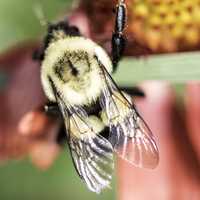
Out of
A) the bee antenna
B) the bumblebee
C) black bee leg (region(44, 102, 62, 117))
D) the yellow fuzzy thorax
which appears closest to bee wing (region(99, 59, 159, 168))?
the bumblebee

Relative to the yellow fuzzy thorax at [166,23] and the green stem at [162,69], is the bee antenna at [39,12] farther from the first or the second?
the green stem at [162,69]

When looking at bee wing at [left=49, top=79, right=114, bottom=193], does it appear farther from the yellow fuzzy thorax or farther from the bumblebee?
the yellow fuzzy thorax

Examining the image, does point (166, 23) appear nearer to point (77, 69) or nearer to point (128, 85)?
point (128, 85)

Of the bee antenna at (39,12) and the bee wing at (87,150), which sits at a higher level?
Answer: the bee antenna at (39,12)

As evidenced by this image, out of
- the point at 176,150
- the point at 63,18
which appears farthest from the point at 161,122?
the point at 63,18

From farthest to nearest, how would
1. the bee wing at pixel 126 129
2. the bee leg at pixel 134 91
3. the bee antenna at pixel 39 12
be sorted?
the bee antenna at pixel 39 12, the bee leg at pixel 134 91, the bee wing at pixel 126 129

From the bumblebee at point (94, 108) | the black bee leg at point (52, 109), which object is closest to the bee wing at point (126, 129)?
the bumblebee at point (94, 108)

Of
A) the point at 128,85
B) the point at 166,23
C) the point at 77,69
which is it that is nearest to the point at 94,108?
the point at 77,69

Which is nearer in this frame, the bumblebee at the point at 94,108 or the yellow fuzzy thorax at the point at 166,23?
the bumblebee at the point at 94,108
